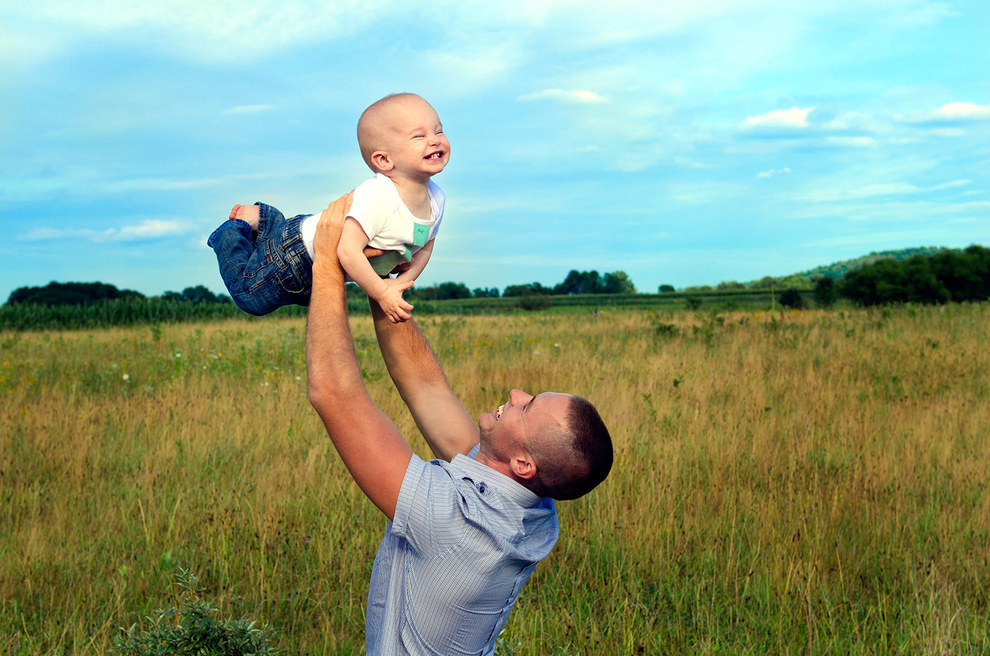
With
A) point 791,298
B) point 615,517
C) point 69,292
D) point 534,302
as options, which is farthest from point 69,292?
point 615,517

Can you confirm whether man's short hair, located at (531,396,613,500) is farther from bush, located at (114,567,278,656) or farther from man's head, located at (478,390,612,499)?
bush, located at (114,567,278,656)

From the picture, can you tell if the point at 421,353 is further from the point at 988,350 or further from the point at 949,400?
the point at 988,350

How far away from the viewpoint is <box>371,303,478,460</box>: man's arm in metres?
2.31

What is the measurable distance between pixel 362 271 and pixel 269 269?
1.50ft

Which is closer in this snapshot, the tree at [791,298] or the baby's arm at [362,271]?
the baby's arm at [362,271]

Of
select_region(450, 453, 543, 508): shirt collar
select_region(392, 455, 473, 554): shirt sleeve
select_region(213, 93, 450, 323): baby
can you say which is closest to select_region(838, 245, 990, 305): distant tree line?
select_region(213, 93, 450, 323): baby

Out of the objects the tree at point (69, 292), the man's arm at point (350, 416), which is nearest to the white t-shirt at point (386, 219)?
the man's arm at point (350, 416)

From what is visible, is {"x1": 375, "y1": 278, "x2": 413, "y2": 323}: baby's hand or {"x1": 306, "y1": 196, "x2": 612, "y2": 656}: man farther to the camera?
{"x1": 375, "y1": 278, "x2": 413, "y2": 323}: baby's hand

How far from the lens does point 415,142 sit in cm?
207

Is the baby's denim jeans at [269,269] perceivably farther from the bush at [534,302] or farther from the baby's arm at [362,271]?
the bush at [534,302]

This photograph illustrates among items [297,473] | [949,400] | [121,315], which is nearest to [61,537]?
[297,473]

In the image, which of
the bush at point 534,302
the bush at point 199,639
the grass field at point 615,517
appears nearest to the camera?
the bush at point 199,639

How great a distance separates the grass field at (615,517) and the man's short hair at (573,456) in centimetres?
124

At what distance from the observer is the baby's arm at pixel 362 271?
2.00 meters
